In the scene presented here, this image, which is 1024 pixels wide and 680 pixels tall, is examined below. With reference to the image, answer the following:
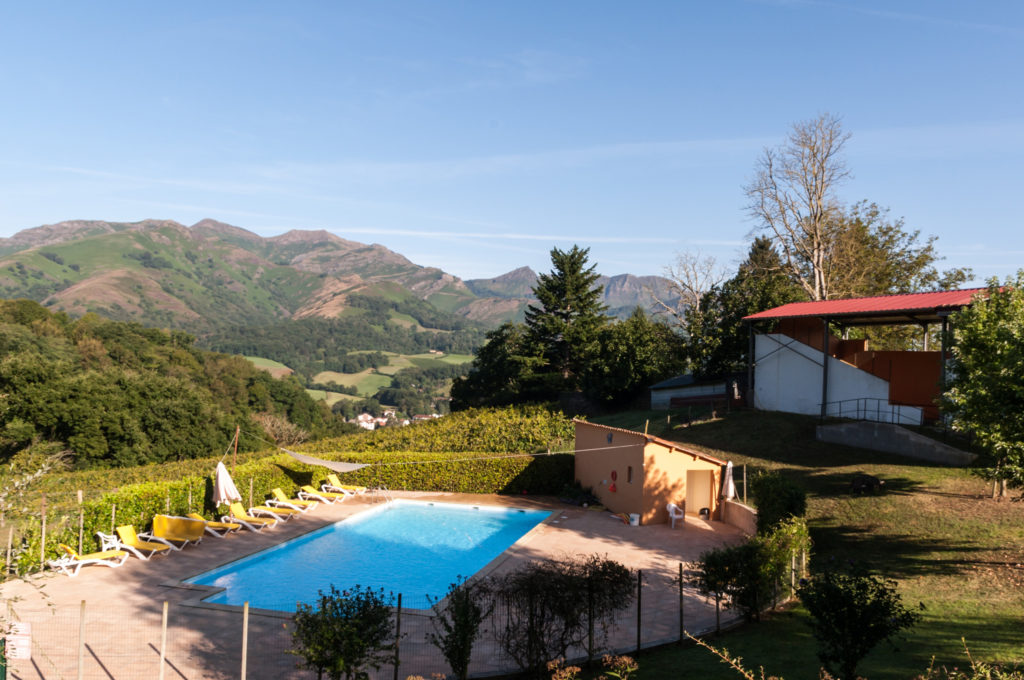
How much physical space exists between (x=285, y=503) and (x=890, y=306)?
67.6 ft

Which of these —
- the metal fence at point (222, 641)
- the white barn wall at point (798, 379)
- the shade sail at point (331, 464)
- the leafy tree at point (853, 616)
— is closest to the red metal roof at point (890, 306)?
the white barn wall at point (798, 379)

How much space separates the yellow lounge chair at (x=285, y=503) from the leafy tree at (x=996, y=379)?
17.2 meters

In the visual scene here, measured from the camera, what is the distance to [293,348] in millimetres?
160250

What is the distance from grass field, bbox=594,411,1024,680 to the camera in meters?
8.54

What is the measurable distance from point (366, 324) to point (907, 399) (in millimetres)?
186747

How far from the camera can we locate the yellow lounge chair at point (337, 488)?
22.7m

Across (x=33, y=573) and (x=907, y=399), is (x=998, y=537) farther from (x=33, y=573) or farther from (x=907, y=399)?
(x=33, y=573)

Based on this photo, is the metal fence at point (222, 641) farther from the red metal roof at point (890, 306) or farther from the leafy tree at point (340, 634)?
the red metal roof at point (890, 306)

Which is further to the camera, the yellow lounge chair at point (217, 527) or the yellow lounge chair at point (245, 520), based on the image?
the yellow lounge chair at point (245, 520)

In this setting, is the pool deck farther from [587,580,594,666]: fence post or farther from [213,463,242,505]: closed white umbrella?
[213,463,242,505]: closed white umbrella

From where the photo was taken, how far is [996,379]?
10.4m

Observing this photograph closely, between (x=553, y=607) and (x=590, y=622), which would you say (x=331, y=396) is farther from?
(x=553, y=607)

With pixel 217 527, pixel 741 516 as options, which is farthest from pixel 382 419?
pixel 741 516

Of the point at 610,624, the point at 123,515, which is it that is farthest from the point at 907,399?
the point at 123,515
